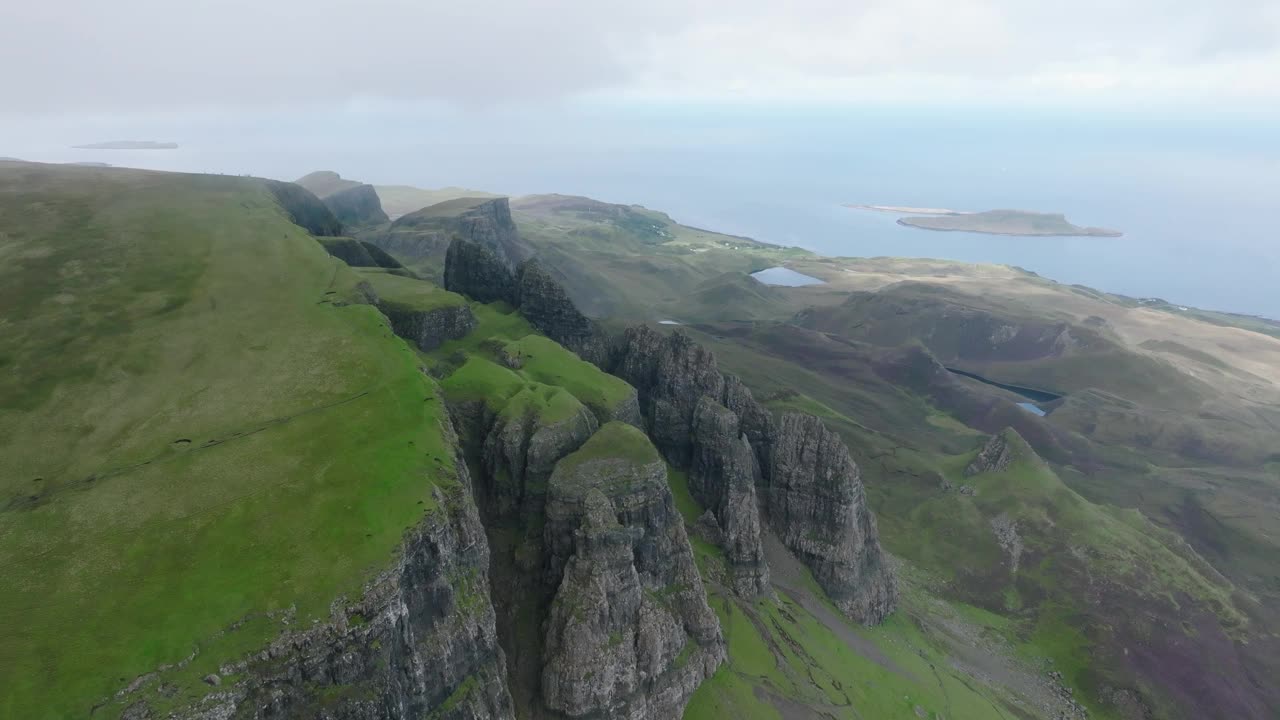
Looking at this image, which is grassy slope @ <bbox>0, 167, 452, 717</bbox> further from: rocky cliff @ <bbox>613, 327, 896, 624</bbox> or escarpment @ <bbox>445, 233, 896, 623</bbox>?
rocky cliff @ <bbox>613, 327, 896, 624</bbox>

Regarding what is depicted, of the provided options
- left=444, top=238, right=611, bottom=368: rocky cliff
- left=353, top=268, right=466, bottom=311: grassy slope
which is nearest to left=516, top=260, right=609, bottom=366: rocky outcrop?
→ left=444, top=238, right=611, bottom=368: rocky cliff

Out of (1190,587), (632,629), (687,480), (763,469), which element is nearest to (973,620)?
(1190,587)

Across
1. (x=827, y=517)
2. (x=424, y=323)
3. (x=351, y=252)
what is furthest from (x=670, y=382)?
(x=351, y=252)

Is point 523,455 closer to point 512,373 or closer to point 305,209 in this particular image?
point 512,373

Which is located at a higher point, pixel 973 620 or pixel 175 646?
pixel 175 646

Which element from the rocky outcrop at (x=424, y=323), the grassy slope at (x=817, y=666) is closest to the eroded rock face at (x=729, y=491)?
the grassy slope at (x=817, y=666)

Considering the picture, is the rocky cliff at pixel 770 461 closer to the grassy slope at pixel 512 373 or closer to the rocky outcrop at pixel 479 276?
the grassy slope at pixel 512 373

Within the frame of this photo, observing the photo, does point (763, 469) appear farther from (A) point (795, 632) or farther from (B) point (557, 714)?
(B) point (557, 714)
